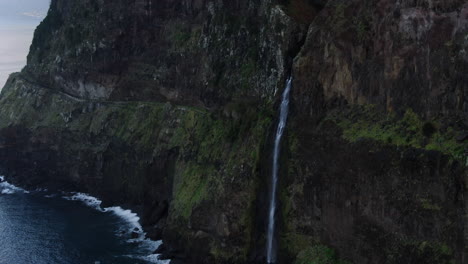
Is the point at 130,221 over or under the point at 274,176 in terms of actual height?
A: under

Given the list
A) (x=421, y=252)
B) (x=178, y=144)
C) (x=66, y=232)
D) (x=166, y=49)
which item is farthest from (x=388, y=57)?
(x=66, y=232)

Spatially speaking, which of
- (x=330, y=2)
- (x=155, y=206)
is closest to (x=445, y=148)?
(x=330, y=2)

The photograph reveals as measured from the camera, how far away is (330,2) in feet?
206

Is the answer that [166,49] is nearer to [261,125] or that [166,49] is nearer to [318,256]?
[261,125]

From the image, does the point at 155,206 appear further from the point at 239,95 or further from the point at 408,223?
the point at 408,223

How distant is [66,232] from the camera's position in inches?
3223

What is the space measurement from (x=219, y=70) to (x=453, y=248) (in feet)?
121

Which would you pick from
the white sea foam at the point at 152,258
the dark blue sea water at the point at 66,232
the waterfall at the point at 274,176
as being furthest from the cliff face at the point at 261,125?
the dark blue sea water at the point at 66,232

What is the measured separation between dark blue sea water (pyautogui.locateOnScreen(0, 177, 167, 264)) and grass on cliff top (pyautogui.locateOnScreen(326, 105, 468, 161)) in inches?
960

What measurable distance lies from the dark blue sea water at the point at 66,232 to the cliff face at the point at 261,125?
2.71 m

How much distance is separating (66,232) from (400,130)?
43193mm

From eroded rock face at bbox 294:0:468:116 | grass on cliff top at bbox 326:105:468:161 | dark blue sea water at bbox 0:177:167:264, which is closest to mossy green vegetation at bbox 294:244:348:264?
grass on cliff top at bbox 326:105:468:161

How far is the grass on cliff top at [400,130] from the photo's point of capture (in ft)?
163

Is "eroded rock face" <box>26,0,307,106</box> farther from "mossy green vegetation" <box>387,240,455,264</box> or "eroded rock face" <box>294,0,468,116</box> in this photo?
"mossy green vegetation" <box>387,240,455,264</box>
